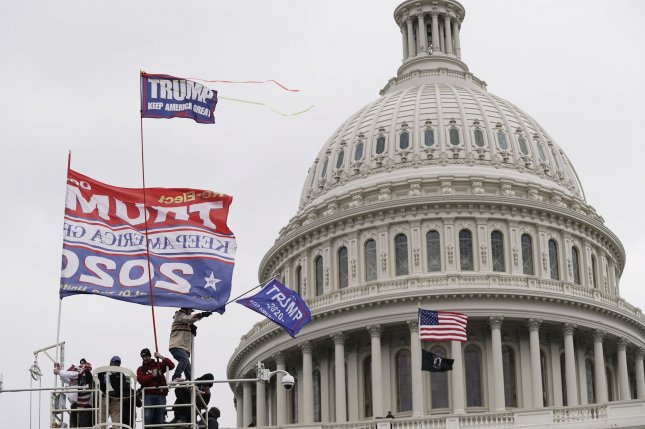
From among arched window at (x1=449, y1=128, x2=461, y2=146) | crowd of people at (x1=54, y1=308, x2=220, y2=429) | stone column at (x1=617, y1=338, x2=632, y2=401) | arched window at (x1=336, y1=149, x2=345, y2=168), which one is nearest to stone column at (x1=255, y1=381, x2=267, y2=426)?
arched window at (x1=336, y1=149, x2=345, y2=168)

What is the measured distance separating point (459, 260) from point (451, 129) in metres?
10.9

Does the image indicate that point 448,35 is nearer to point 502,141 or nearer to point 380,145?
point 502,141

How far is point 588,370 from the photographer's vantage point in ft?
303

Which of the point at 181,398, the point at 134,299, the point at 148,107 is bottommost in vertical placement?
the point at 181,398

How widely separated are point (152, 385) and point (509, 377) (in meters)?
59.6

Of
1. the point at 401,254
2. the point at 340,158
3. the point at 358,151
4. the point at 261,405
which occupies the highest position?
the point at 358,151

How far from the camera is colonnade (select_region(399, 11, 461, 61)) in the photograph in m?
111

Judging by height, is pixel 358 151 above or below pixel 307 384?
above

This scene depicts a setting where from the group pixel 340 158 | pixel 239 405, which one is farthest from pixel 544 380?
pixel 340 158

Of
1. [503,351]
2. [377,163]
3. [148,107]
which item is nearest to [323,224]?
[377,163]

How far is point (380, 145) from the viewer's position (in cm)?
10031

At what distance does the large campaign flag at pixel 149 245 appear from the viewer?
113 ft

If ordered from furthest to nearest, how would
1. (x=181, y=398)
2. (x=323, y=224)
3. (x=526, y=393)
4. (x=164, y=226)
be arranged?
(x=323, y=224) → (x=526, y=393) → (x=164, y=226) → (x=181, y=398)

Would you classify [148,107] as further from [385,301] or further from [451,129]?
[451,129]
